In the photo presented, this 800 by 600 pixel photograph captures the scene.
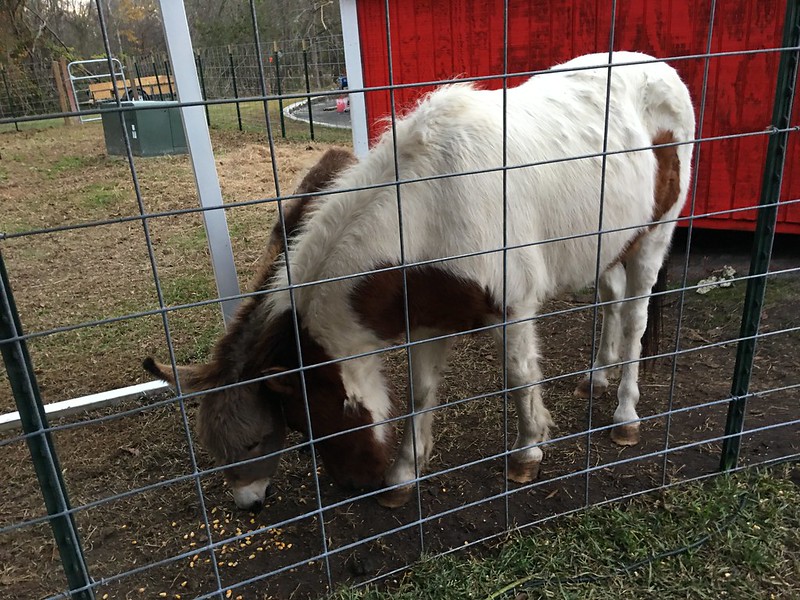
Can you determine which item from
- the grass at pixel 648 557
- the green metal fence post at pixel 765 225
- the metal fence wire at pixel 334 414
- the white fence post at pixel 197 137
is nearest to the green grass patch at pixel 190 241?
the metal fence wire at pixel 334 414

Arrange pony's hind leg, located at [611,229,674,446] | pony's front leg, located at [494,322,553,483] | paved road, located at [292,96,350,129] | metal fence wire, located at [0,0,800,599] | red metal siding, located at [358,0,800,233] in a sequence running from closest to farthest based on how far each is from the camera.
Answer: metal fence wire, located at [0,0,800,599], pony's front leg, located at [494,322,553,483], pony's hind leg, located at [611,229,674,446], red metal siding, located at [358,0,800,233], paved road, located at [292,96,350,129]

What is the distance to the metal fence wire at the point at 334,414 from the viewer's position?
1.82 metres

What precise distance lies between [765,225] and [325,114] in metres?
11.9

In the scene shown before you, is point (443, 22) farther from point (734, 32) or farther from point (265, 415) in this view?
point (265, 415)

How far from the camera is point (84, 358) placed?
14.0 ft

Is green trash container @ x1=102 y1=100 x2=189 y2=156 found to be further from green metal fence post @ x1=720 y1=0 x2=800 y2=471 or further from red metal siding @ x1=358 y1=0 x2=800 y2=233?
green metal fence post @ x1=720 y1=0 x2=800 y2=471

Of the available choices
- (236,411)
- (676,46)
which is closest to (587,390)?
(236,411)

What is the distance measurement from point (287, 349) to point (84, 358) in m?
2.69

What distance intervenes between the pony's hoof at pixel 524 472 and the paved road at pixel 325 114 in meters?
9.70

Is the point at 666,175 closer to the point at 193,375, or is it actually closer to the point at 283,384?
the point at 283,384

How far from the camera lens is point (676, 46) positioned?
485 cm

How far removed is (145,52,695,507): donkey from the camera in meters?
2.23

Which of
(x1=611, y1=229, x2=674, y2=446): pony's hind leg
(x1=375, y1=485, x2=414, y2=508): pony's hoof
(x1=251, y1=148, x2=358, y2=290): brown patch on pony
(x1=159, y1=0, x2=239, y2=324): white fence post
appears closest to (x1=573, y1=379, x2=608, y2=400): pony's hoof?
(x1=611, y1=229, x2=674, y2=446): pony's hind leg

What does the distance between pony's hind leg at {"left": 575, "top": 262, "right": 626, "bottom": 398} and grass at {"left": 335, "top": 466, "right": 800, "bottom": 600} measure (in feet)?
3.56
